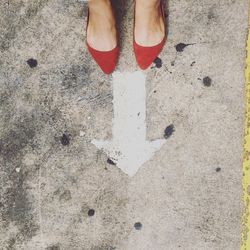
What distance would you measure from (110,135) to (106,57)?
1.67 ft

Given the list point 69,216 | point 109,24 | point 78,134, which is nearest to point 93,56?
point 109,24

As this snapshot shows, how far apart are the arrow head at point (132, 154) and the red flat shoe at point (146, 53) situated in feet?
1.68

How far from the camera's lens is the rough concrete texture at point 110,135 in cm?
298

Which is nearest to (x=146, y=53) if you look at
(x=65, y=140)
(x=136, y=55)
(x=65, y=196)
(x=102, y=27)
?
(x=136, y=55)

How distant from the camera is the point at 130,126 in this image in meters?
3.03

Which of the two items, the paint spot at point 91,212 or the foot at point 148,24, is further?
the paint spot at point 91,212

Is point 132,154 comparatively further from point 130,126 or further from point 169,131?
point 169,131

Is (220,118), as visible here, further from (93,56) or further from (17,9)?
(17,9)

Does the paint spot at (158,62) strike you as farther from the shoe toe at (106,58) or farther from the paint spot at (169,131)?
the paint spot at (169,131)

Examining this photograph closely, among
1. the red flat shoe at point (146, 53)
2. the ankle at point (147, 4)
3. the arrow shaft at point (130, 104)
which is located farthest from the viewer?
the arrow shaft at point (130, 104)

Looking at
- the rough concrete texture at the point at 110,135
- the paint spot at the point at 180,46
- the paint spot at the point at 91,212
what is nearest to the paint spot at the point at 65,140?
the rough concrete texture at the point at 110,135

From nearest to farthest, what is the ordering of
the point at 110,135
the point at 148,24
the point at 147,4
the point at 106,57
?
the point at 147,4 < the point at 148,24 < the point at 106,57 < the point at 110,135

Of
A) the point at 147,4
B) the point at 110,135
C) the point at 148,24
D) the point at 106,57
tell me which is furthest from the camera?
the point at 110,135

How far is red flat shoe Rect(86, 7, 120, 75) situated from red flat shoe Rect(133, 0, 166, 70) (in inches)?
5.3
